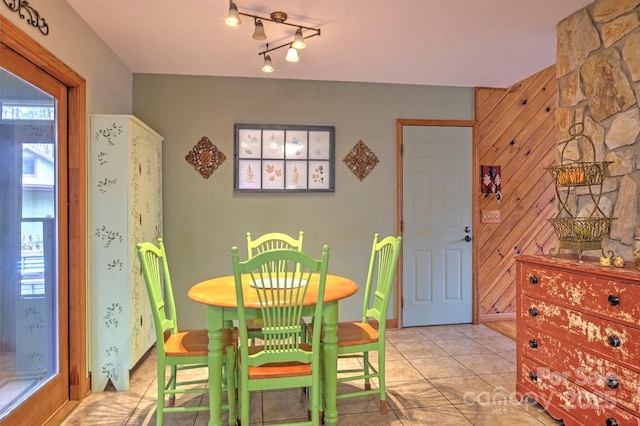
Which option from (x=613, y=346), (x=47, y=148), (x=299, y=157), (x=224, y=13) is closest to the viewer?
(x=613, y=346)

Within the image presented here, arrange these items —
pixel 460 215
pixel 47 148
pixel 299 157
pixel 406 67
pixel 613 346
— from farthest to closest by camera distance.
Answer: pixel 460 215, pixel 299 157, pixel 406 67, pixel 47 148, pixel 613 346

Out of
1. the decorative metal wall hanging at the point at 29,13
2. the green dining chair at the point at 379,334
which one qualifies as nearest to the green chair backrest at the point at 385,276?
the green dining chair at the point at 379,334

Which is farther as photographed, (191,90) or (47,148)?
(191,90)

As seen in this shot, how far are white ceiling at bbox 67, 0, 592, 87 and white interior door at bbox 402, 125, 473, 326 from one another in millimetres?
649

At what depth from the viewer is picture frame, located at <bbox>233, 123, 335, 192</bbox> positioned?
12.3 ft

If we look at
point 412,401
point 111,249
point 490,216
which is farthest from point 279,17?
point 490,216

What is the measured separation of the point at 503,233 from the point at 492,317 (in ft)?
2.94

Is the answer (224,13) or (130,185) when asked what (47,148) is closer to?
(130,185)

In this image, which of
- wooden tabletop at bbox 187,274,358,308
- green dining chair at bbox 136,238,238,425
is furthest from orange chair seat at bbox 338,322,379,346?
green dining chair at bbox 136,238,238,425

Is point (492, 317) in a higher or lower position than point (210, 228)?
lower

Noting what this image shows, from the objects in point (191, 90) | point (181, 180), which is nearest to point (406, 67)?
point (191, 90)

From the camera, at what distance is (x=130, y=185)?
2674 mm

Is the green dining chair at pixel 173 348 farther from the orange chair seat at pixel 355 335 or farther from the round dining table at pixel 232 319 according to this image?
the orange chair seat at pixel 355 335

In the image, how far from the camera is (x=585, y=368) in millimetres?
1989
